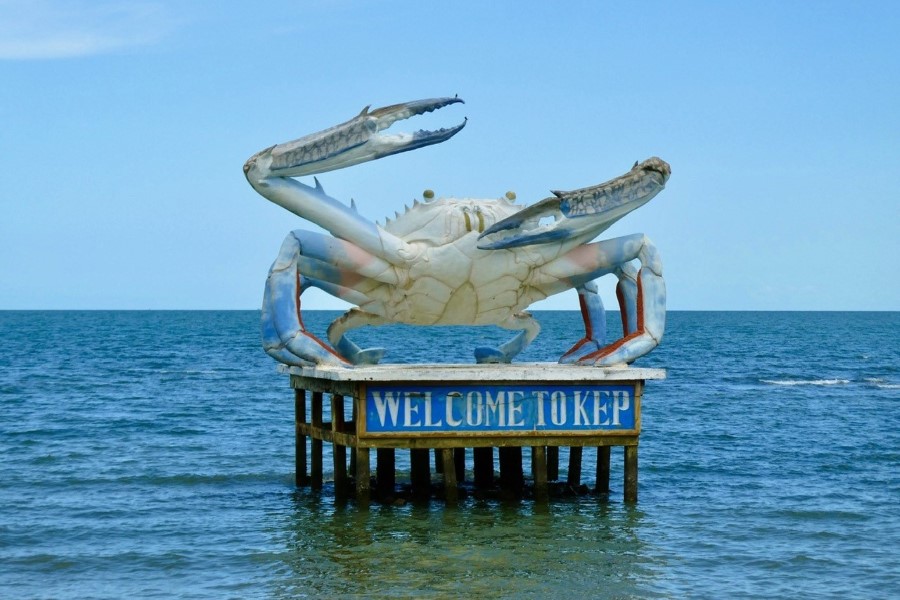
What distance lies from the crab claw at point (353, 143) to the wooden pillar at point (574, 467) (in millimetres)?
4489

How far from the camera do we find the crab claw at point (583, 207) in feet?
48.3

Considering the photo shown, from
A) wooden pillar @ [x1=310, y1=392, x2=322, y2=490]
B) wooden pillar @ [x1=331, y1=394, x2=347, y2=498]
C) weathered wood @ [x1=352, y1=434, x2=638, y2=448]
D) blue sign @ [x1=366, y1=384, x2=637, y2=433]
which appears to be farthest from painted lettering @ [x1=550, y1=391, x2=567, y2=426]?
wooden pillar @ [x1=310, y1=392, x2=322, y2=490]

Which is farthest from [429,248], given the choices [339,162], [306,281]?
[306,281]

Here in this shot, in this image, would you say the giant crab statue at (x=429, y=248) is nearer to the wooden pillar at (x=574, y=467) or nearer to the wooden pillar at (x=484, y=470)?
the wooden pillar at (x=574, y=467)

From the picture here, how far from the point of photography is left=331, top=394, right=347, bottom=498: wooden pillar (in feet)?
51.0

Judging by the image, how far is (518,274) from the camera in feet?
50.1

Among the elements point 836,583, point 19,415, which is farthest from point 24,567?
point 19,415

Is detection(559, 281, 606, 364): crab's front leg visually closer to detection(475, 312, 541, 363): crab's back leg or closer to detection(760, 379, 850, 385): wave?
detection(475, 312, 541, 363): crab's back leg

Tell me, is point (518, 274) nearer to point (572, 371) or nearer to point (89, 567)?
point (572, 371)

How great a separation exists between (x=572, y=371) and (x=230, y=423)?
56.1 ft

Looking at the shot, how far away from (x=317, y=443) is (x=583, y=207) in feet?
15.7

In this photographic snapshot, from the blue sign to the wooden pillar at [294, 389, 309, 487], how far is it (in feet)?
9.51

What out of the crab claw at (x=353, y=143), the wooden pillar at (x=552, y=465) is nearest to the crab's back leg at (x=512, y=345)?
the wooden pillar at (x=552, y=465)

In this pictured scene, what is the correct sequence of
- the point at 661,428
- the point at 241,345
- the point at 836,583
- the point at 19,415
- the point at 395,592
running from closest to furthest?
the point at 395,592 → the point at 836,583 → the point at 661,428 → the point at 19,415 → the point at 241,345
